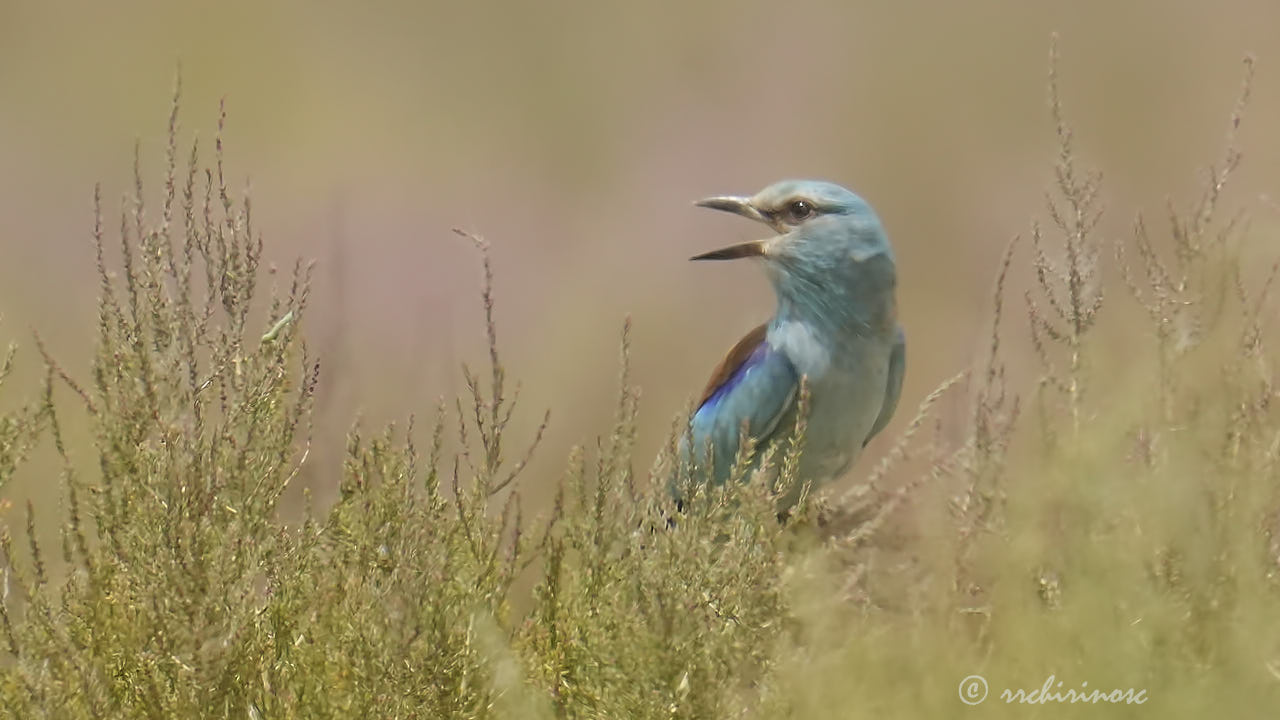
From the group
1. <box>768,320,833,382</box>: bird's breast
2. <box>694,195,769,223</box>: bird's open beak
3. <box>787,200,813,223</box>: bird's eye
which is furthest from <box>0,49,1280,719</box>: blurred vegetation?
<box>694,195,769,223</box>: bird's open beak

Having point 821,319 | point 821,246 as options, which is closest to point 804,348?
point 821,319

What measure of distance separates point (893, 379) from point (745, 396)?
0.41 meters

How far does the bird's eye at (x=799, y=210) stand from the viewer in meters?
2.84

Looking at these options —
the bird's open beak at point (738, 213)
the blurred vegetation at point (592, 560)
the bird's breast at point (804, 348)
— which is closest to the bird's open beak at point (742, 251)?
the bird's open beak at point (738, 213)

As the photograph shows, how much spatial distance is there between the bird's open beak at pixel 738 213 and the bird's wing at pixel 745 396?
206mm

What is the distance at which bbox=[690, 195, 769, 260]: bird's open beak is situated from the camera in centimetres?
282

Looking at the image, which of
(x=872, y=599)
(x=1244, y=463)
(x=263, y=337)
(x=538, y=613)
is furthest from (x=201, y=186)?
(x=1244, y=463)

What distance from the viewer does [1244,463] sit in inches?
75.6

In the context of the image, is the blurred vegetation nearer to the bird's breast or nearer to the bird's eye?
the bird's breast

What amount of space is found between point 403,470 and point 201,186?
0.55 metres

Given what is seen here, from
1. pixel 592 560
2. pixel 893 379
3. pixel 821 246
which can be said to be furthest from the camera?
pixel 893 379

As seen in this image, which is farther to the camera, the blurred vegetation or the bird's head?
the bird's head

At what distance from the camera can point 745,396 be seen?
9.44ft

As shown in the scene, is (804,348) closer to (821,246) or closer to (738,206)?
(821,246)
